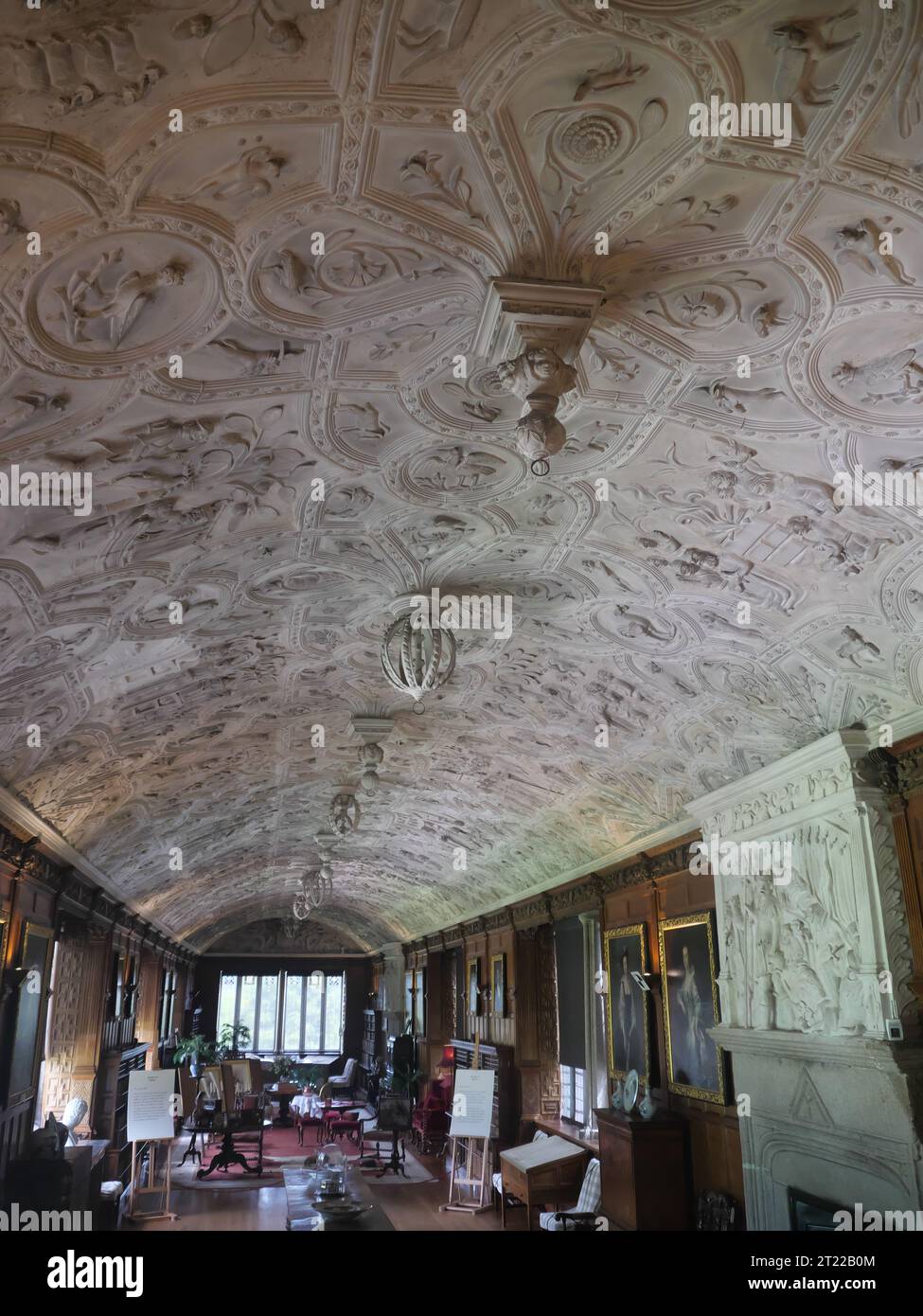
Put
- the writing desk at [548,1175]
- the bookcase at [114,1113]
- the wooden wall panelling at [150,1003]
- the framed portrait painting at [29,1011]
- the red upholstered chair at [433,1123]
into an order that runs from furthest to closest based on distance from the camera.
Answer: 1. the wooden wall panelling at [150,1003]
2. the red upholstered chair at [433,1123]
3. the bookcase at [114,1113]
4. the writing desk at [548,1175]
5. the framed portrait painting at [29,1011]

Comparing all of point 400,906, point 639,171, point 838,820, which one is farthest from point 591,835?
point 400,906

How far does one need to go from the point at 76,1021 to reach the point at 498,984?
26.7 feet

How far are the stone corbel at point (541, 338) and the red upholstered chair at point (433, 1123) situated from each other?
1896 centimetres

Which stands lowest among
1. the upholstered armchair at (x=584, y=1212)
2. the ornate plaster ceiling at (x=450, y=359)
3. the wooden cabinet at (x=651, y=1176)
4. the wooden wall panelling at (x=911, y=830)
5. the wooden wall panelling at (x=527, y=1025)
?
the upholstered armchair at (x=584, y=1212)

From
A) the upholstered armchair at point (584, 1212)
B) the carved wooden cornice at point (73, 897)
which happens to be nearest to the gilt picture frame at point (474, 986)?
the carved wooden cornice at point (73, 897)

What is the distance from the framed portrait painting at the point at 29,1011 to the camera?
10.9m

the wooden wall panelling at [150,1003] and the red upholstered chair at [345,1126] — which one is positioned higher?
the wooden wall panelling at [150,1003]

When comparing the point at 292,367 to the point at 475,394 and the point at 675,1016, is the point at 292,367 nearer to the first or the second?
the point at 475,394

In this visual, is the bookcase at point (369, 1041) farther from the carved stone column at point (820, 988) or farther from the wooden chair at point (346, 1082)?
the carved stone column at point (820, 988)

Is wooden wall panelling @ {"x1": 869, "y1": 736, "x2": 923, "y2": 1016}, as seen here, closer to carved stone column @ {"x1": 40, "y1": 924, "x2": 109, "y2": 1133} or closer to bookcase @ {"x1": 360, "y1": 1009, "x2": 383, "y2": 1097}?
carved stone column @ {"x1": 40, "y1": 924, "x2": 109, "y2": 1133}

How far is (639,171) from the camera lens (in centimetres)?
414

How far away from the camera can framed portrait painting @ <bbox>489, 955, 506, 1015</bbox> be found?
19203mm
